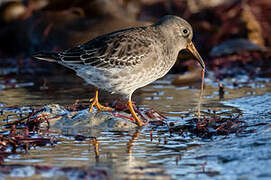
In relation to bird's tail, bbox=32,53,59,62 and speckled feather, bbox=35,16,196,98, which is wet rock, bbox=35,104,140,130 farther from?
bird's tail, bbox=32,53,59,62

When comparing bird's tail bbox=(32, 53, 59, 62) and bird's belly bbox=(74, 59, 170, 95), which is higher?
bird's tail bbox=(32, 53, 59, 62)

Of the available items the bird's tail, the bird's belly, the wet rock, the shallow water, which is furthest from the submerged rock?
the bird's tail

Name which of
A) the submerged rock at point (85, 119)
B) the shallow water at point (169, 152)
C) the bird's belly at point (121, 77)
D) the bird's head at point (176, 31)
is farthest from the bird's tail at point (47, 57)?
the bird's head at point (176, 31)

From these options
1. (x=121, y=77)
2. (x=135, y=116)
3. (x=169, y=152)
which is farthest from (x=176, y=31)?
(x=169, y=152)

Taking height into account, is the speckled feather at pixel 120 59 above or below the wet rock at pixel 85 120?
above

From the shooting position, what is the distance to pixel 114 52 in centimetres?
662

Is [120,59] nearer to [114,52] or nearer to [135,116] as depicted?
[114,52]

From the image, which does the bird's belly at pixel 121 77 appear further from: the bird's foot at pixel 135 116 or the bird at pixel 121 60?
the bird's foot at pixel 135 116

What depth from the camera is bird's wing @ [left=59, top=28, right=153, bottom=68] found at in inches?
259

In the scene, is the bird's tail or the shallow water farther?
the bird's tail

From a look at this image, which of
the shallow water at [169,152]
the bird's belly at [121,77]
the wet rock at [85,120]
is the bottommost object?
the shallow water at [169,152]

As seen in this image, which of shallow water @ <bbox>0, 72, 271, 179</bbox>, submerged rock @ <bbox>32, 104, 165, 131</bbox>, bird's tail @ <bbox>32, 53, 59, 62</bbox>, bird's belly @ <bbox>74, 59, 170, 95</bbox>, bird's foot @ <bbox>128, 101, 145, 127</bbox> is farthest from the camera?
bird's tail @ <bbox>32, 53, 59, 62</bbox>

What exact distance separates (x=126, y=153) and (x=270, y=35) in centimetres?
896

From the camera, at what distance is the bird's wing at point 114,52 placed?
6570 millimetres
